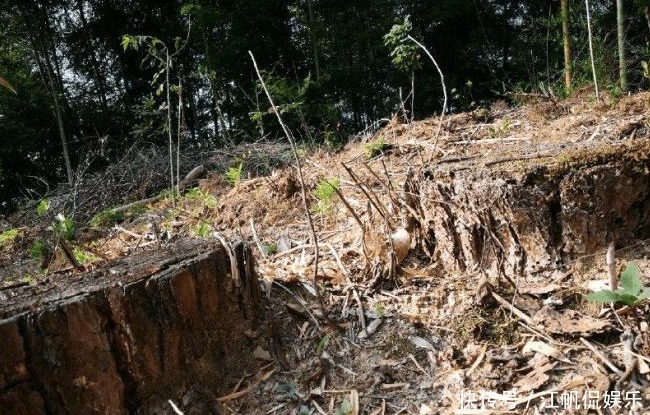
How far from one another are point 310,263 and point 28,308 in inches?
49.5

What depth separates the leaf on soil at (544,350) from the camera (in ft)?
4.61

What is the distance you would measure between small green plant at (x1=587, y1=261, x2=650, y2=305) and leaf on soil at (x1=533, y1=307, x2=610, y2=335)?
0.39 ft

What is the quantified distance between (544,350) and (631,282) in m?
0.35

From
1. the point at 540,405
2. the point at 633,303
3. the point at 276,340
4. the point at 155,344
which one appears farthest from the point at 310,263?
the point at 633,303

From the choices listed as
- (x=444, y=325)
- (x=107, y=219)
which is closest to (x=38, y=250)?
(x=107, y=219)

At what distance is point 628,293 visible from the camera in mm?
1354

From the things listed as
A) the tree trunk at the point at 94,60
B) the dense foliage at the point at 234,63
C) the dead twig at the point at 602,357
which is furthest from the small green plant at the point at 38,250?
the tree trunk at the point at 94,60

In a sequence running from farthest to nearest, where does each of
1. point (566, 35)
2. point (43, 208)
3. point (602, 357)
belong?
point (566, 35) < point (43, 208) < point (602, 357)

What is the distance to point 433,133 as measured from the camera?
13.2ft

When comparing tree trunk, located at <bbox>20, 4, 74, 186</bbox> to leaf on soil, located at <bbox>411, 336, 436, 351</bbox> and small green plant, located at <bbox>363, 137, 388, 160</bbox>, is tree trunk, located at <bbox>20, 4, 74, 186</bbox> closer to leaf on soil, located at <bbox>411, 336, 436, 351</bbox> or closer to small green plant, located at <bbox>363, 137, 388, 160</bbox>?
small green plant, located at <bbox>363, 137, 388, 160</bbox>

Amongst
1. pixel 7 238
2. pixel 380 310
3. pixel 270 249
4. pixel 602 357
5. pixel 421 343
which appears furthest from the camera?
pixel 7 238

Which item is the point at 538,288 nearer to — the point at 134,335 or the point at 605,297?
the point at 605,297

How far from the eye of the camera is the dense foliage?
1038 cm

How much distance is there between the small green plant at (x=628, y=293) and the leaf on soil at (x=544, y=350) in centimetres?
21
